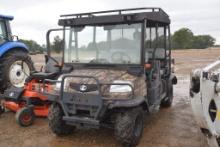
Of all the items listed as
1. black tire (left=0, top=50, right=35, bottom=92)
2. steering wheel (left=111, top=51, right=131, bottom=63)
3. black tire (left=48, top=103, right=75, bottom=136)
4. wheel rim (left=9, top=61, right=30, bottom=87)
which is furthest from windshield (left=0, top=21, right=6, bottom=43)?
steering wheel (left=111, top=51, right=131, bottom=63)

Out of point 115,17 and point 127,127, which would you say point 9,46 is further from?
point 127,127

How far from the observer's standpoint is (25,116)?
6.77 metres

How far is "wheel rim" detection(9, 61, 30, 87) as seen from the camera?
8.79 metres

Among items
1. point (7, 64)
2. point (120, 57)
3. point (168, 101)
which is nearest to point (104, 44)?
point (120, 57)

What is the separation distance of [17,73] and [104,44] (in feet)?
12.0

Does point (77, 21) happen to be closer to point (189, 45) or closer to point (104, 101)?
point (104, 101)

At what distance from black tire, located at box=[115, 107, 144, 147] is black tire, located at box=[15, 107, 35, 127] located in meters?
2.24

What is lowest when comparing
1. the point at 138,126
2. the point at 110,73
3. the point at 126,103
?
the point at 138,126

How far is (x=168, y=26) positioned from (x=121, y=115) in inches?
122

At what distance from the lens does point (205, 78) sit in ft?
13.0

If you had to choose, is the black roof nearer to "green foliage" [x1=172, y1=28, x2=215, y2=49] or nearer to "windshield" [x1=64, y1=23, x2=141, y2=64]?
"windshield" [x1=64, y1=23, x2=141, y2=64]

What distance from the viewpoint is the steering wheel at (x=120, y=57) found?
5.95m

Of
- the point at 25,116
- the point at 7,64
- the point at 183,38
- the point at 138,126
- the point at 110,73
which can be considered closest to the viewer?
the point at 138,126

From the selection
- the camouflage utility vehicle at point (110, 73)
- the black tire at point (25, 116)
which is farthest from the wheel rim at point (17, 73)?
the camouflage utility vehicle at point (110, 73)
